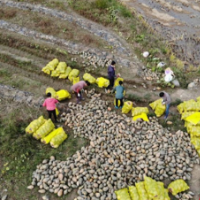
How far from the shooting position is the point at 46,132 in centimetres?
863

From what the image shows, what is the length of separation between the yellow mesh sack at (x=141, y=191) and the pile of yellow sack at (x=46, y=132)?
3281mm

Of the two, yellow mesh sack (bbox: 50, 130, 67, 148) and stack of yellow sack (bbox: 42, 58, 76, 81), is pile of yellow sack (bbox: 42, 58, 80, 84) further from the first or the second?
yellow mesh sack (bbox: 50, 130, 67, 148)

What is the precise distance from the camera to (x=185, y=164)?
7855 millimetres

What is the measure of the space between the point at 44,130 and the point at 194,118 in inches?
237

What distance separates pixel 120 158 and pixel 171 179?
72.6 inches

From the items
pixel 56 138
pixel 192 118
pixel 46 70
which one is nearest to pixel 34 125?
pixel 56 138

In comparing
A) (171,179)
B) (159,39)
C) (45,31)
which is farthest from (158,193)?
→ (45,31)

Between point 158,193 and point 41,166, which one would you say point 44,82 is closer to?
point 41,166

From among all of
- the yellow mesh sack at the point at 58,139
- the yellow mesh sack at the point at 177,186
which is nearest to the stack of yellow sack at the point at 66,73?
the yellow mesh sack at the point at 58,139

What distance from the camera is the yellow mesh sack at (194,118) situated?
8947mm

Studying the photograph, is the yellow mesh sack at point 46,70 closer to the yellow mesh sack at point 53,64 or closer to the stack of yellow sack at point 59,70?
the yellow mesh sack at point 53,64

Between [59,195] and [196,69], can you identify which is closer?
[59,195]

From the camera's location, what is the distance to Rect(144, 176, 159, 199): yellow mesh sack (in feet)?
22.4

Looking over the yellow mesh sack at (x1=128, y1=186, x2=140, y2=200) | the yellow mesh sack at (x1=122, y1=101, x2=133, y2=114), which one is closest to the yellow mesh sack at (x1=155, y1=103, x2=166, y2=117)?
the yellow mesh sack at (x1=122, y1=101, x2=133, y2=114)
